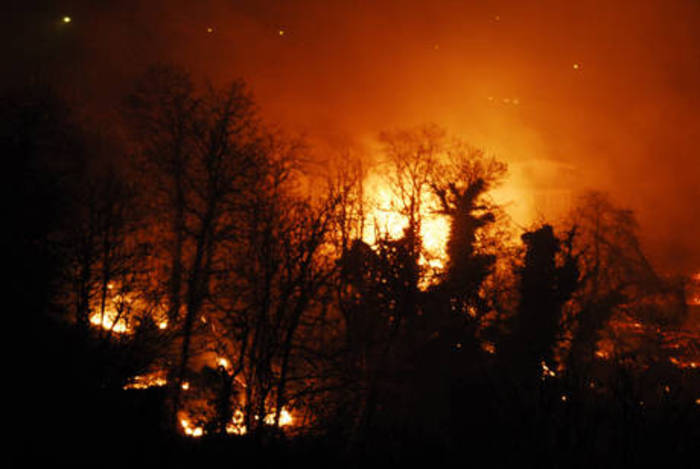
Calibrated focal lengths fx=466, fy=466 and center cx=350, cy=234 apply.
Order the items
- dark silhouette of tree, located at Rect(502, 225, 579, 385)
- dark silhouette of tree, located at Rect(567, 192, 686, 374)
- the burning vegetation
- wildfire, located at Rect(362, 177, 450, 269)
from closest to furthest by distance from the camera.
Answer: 1. the burning vegetation
2. dark silhouette of tree, located at Rect(502, 225, 579, 385)
3. wildfire, located at Rect(362, 177, 450, 269)
4. dark silhouette of tree, located at Rect(567, 192, 686, 374)

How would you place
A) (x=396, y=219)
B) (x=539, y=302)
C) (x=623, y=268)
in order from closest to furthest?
(x=539, y=302) < (x=396, y=219) < (x=623, y=268)

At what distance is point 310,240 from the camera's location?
12.5 metres

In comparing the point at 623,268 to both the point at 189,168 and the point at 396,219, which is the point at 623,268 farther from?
the point at 189,168

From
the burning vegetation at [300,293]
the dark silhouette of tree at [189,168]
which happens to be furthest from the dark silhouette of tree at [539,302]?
the dark silhouette of tree at [189,168]

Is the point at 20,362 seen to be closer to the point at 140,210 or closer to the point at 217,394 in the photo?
the point at 217,394

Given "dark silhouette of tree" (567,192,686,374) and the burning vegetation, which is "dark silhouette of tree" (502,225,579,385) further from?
"dark silhouette of tree" (567,192,686,374)

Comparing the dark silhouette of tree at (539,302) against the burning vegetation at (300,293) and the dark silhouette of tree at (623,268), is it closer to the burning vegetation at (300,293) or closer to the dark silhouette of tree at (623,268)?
the burning vegetation at (300,293)

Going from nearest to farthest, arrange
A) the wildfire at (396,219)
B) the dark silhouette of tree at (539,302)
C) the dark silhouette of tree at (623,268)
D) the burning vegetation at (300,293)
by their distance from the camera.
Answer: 1. the burning vegetation at (300,293)
2. the dark silhouette of tree at (539,302)
3. the wildfire at (396,219)
4. the dark silhouette of tree at (623,268)

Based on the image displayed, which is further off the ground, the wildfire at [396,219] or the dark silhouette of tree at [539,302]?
the wildfire at [396,219]

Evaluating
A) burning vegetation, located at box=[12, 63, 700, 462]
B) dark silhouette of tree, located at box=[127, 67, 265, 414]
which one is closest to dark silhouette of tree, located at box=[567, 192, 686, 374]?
burning vegetation, located at box=[12, 63, 700, 462]

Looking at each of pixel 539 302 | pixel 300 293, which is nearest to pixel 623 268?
pixel 539 302

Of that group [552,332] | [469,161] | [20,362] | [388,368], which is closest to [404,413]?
[388,368]

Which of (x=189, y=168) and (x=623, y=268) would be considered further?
(x=623, y=268)

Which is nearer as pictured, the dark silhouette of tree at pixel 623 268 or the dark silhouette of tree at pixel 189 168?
the dark silhouette of tree at pixel 189 168
